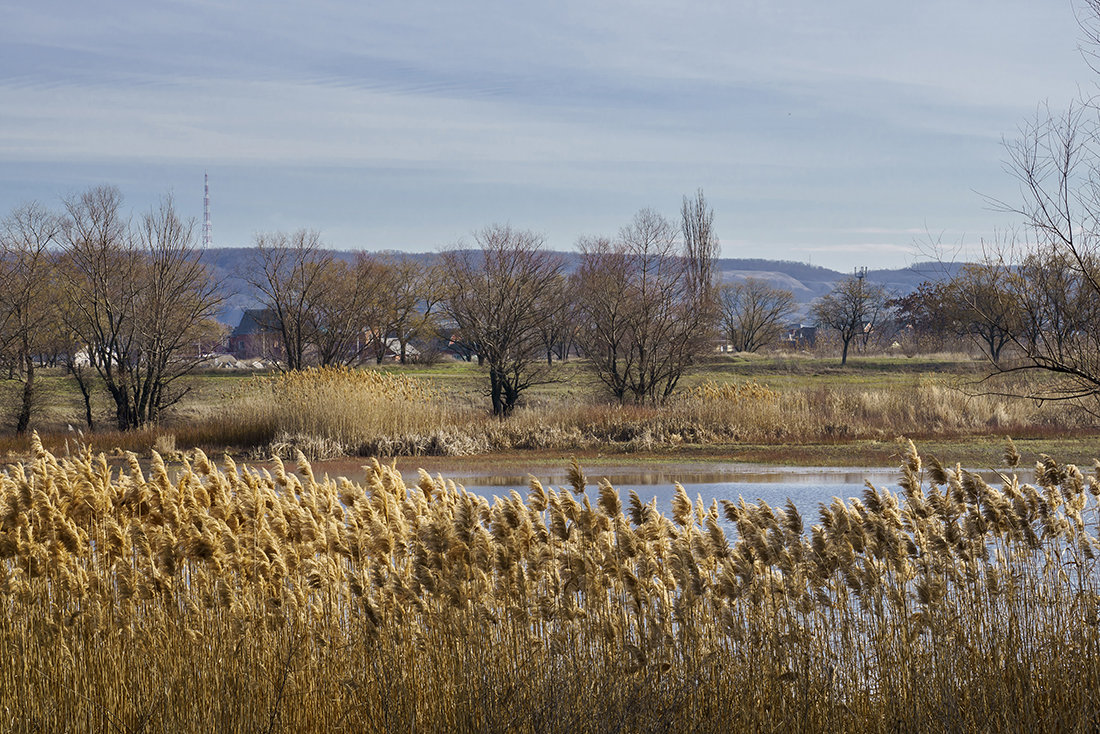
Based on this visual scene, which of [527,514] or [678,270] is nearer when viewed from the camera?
→ [527,514]

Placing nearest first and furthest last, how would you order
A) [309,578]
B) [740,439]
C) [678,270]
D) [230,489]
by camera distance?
[309,578], [230,489], [740,439], [678,270]

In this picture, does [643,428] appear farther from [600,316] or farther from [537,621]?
[537,621]

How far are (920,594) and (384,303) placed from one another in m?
65.3

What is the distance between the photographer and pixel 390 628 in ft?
19.1

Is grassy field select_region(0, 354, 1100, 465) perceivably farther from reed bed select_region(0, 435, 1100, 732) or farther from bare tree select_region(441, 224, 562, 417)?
reed bed select_region(0, 435, 1100, 732)

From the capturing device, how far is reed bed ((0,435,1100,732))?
5.27 m

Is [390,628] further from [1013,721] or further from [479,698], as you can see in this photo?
[1013,721]

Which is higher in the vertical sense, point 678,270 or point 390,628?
point 678,270

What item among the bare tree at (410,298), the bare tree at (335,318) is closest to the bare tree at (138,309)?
the bare tree at (335,318)

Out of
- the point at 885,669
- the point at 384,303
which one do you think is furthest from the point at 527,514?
the point at 384,303

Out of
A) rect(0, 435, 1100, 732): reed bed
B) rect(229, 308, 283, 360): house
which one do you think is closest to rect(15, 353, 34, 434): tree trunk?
rect(229, 308, 283, 360): house

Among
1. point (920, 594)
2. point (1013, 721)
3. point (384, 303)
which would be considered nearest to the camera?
point (1013, 721)

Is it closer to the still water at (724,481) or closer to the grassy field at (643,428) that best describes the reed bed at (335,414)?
the grassy field at (643,428)

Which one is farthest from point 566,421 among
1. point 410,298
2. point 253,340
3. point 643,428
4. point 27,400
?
point 253,340
